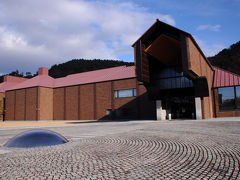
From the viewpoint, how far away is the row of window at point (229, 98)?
95.7 feet

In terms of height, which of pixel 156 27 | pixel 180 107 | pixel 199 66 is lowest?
pixel 180 107

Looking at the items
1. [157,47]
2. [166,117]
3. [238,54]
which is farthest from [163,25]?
[238,54]

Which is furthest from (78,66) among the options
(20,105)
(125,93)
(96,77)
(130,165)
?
(130,165)

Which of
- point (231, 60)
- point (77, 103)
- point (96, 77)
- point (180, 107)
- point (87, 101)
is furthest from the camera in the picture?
point (231, 60)

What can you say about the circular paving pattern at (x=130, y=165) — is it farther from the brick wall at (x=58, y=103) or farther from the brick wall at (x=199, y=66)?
the brick wall at (x=58, y=103)

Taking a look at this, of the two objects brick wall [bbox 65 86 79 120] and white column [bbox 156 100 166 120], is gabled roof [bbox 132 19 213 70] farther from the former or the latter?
brick wall [bbox 65 86 79 120]

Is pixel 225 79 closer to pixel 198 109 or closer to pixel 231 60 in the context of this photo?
pixel 198 109

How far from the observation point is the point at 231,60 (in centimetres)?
6956

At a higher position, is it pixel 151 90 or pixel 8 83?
pixel 8 83

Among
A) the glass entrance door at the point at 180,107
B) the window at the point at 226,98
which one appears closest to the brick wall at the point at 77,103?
the glass entrance door at the point at 180,107

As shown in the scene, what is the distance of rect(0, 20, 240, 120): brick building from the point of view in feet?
83.7

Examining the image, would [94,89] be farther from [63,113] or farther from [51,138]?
[51,138]

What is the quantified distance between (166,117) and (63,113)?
2356 cm

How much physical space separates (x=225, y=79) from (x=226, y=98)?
11.5ft
